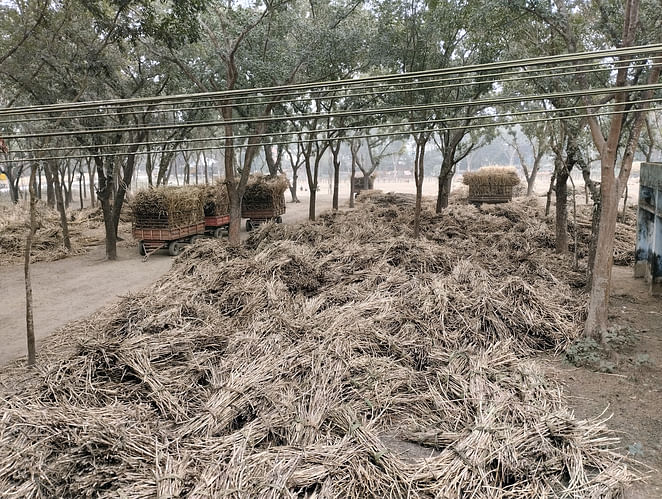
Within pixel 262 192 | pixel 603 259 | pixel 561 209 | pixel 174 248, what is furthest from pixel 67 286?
pixel 561 209

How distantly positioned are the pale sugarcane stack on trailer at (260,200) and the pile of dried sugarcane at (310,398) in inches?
340

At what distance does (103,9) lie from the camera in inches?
333

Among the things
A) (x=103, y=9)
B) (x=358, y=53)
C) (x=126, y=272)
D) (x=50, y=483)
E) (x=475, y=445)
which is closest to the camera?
(x=50, y=483)

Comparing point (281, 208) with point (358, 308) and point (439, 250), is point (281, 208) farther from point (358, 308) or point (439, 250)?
point (358, 308)

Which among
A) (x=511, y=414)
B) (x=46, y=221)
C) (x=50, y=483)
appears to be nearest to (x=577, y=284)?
(x=511, y=414)

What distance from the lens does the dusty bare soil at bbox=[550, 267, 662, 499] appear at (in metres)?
3.61

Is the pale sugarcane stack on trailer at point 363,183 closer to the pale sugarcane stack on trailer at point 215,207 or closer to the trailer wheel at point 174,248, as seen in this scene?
the pale sugarcane stack on trailer at point 215,207

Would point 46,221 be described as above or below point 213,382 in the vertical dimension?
above

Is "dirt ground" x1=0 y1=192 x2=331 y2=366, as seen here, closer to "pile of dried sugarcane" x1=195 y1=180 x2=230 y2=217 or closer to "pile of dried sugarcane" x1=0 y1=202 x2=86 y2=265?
"pile of dried sugarcane" x1=0 y1=202 x2=86 y2=265

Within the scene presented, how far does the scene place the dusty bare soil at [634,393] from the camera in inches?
142

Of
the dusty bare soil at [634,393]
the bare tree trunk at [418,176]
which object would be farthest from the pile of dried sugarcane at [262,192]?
the dusty bare soil at [634,393]

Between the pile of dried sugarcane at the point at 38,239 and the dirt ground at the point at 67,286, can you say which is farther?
the pile of dried sugarcane at the point at 38,239

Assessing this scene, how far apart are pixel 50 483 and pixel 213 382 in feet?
5.06

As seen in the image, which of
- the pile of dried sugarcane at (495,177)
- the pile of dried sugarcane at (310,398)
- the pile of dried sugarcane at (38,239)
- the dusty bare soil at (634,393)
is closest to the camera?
the pile of dried sugarcane at (310,398)
